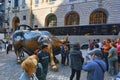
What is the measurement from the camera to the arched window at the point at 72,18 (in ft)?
119

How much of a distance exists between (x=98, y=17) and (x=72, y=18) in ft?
14.1

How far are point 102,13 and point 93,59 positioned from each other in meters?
28.0

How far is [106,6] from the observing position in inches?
1288

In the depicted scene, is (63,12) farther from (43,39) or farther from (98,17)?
(43,39)

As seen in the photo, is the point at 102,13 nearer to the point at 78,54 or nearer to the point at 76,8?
the point at 76,8

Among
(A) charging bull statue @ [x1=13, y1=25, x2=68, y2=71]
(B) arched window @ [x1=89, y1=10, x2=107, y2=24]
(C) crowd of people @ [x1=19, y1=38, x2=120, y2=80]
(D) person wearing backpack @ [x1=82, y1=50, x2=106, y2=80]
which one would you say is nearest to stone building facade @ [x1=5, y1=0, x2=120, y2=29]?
(B) arched window @ [x1=89, y1=10, x2=107, y2=24]

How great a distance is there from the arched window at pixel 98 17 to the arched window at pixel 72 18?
2.53 metres

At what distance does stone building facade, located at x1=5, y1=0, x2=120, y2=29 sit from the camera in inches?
1286

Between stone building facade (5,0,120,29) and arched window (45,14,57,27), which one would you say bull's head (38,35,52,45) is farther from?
arched window (45,14,57,27)

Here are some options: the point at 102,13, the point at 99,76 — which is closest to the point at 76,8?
the point at 102,13

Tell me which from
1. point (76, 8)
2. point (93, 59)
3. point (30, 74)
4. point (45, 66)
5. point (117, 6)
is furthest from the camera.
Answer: point (76, 8)

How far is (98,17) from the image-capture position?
3372 centimetres

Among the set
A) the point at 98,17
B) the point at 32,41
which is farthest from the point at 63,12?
the point at 32,41

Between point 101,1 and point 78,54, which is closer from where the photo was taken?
point 78,54
